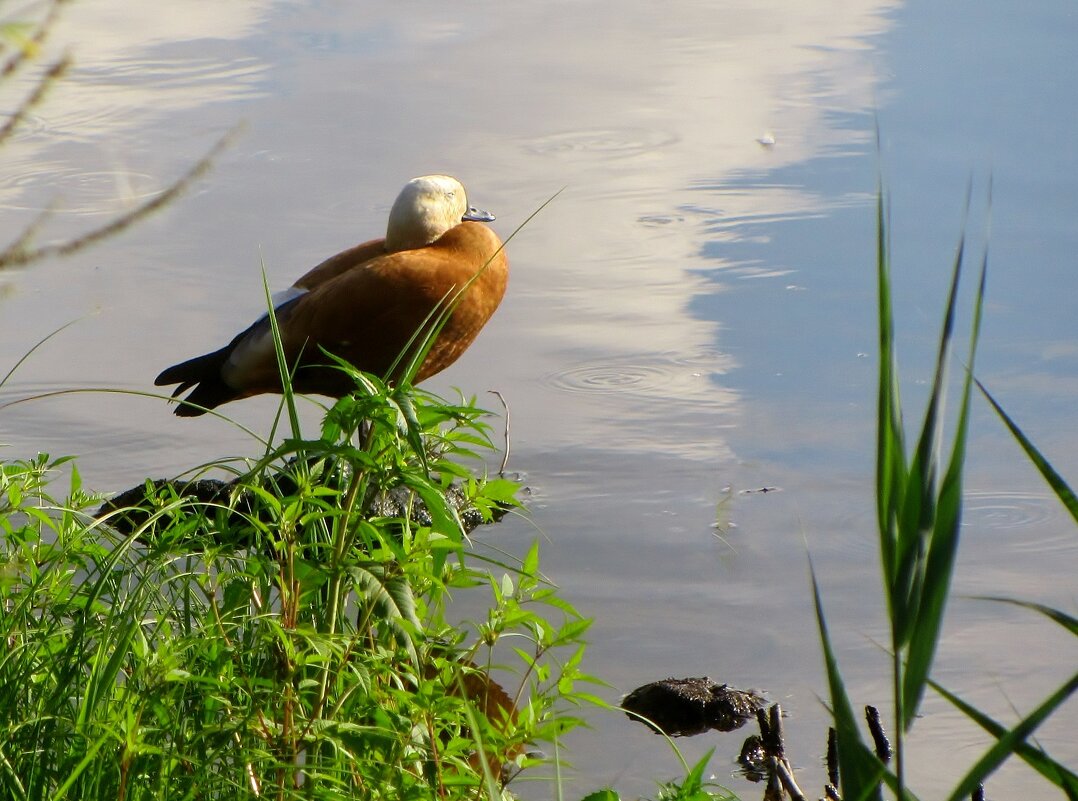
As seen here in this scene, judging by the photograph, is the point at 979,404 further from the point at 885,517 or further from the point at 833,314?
the point at 885,517

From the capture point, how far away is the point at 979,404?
3979 millimetres

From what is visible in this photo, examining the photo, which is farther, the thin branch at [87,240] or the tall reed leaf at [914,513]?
the tall reed leaf at [914,513]

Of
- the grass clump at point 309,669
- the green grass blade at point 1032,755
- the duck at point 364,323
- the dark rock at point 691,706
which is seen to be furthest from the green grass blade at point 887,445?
the duck at point 364,323

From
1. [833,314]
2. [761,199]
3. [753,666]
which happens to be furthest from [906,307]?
[753,666]

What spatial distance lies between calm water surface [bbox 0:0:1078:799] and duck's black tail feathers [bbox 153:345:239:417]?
5.1 inches

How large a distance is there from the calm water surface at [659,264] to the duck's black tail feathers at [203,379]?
13cm

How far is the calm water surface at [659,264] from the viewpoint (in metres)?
3.11

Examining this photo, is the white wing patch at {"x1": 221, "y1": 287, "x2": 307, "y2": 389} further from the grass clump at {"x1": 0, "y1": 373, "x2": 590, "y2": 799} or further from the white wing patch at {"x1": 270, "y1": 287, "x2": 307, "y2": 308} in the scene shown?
the grass clump at {"x1": 0, "y1": 373, "x2": 590, "y2": 799}

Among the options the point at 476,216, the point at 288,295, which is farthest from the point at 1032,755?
the point at 476,216

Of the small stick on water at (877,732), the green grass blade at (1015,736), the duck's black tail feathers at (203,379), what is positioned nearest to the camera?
the green grass blade at (1015,736)

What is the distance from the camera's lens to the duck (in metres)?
3.98

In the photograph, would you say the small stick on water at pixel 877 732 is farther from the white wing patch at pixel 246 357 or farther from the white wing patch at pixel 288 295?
the white wing patch at pixel 288 295

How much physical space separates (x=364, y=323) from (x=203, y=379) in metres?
0.48

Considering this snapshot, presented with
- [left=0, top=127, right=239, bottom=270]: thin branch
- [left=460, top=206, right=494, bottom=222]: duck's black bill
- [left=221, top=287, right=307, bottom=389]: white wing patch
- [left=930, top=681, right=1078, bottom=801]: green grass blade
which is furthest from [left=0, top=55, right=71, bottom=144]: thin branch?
[left=460, top=206, right=494, bottom=222]: duck's black bill
